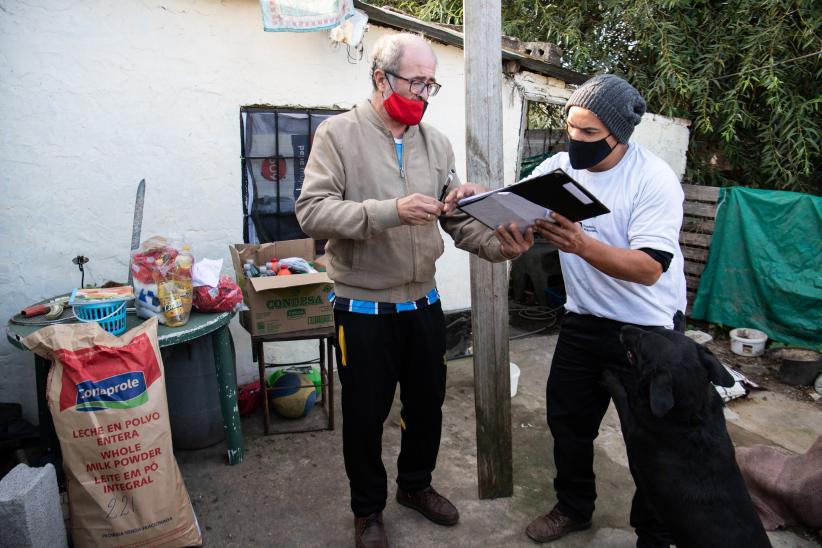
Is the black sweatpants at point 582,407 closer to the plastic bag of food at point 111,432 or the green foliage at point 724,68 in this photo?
the plastic bag of food at point 111,432

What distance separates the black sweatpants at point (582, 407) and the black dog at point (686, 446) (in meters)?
0.19

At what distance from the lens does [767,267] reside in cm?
627

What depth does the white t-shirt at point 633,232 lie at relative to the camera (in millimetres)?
2312

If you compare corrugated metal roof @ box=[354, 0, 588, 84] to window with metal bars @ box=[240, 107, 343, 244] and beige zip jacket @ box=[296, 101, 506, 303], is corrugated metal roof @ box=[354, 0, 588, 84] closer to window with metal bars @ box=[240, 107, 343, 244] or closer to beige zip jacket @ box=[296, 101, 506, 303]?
window with metal bars @ box=[240, 107, 343, 244]

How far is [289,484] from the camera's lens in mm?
3342

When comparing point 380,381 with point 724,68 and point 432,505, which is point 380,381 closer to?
point 432,505

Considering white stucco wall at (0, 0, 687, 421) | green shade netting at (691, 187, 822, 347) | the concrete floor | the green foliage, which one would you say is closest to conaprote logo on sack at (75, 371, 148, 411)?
the concrete floor

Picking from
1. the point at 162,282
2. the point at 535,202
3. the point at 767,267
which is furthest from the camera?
the point at 767,267

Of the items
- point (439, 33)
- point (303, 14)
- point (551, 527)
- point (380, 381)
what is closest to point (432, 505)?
point (551, 527)

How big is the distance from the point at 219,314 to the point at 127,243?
4.03 ft

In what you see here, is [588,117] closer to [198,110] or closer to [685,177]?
[198,110]

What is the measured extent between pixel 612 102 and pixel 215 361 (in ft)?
8.39

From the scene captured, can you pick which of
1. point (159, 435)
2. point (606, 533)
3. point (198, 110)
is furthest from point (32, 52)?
point (606, 533)

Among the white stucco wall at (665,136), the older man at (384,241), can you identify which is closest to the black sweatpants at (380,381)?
the older man at (384,241)
